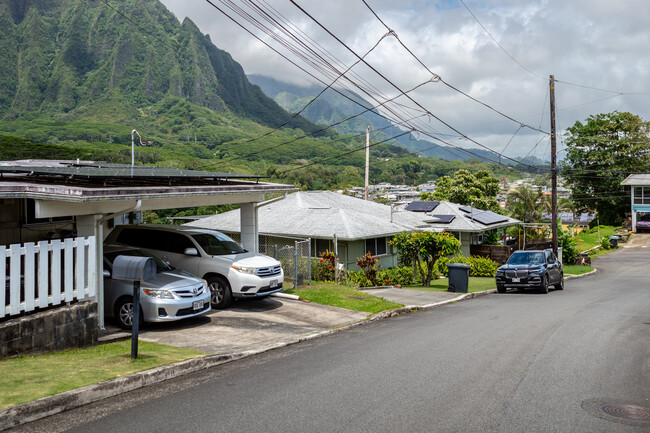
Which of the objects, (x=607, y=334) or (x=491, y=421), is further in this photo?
(x=607, y=334)

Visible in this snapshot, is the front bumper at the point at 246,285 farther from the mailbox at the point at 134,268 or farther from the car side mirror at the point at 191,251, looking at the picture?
the mailbox at the point at 134,268

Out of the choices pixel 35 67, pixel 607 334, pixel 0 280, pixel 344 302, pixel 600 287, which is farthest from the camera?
pixel 35 67

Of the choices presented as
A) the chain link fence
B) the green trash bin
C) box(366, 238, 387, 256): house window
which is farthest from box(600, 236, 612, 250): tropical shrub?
the chain link fence

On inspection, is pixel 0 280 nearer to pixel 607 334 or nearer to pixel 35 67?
pixel 607 334

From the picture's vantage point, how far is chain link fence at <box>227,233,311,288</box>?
643 inches

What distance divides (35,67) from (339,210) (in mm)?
206762

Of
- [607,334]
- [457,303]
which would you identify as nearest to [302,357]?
[607,334]

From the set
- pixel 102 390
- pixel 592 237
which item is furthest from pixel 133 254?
pixel 592 237

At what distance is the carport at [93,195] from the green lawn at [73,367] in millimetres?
1542

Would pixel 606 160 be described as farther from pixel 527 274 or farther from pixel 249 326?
pixel 249 326

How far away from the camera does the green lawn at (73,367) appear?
19.2ft

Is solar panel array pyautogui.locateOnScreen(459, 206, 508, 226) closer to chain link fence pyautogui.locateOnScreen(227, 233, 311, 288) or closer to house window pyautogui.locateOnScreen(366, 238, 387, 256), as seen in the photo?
house window pyautogui.locateOnScreen(366, 238, 387, 256)

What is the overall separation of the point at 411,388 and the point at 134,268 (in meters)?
4.19

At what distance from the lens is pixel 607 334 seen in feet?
35.7
